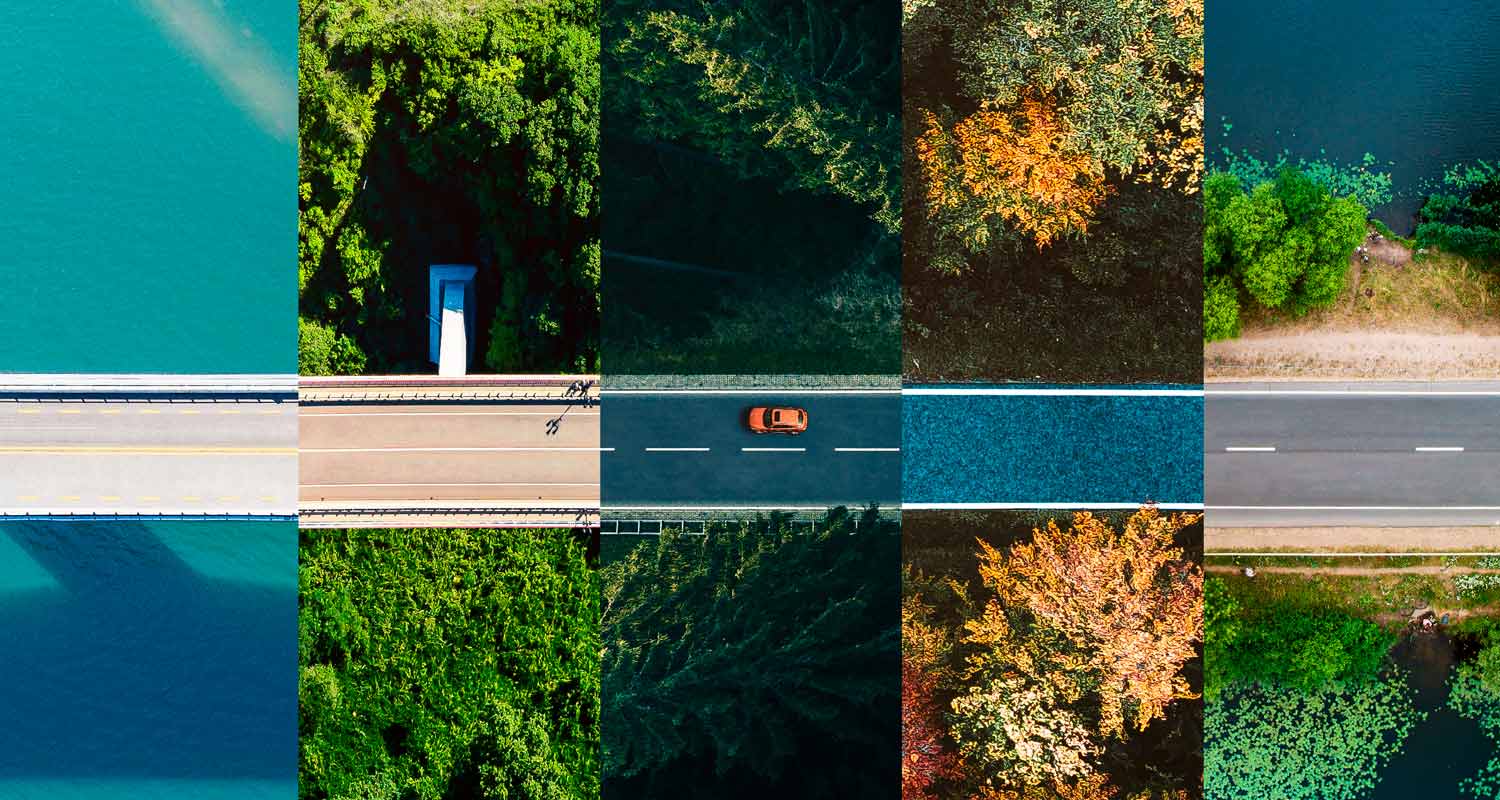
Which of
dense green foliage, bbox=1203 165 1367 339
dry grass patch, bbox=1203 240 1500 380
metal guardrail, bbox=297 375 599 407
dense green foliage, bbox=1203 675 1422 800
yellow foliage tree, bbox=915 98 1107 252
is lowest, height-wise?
dense green foliage, bbox=1203 675 1422 800

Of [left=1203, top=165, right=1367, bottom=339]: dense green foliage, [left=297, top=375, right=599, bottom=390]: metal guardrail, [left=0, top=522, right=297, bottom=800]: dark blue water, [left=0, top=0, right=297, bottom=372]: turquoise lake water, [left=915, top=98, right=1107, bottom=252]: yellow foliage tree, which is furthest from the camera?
[left=0, top=0, right=297, bottom=372]: turquoise lake water

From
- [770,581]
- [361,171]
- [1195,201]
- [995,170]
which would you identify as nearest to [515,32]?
[361,171]

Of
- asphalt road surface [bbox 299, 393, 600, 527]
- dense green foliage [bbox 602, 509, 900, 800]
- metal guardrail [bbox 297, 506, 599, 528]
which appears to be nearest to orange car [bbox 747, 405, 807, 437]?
dense green foliage [bbox 602, 509, 900, 800]

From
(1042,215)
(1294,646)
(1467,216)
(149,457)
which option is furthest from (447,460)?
(1467,216)

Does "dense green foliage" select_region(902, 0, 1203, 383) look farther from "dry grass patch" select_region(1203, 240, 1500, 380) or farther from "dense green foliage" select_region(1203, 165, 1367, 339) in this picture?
"dry grass patch" select_region(1203, 240, 1500, 380)

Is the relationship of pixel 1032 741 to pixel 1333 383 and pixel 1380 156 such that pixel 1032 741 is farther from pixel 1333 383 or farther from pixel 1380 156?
pixel 1380 156
